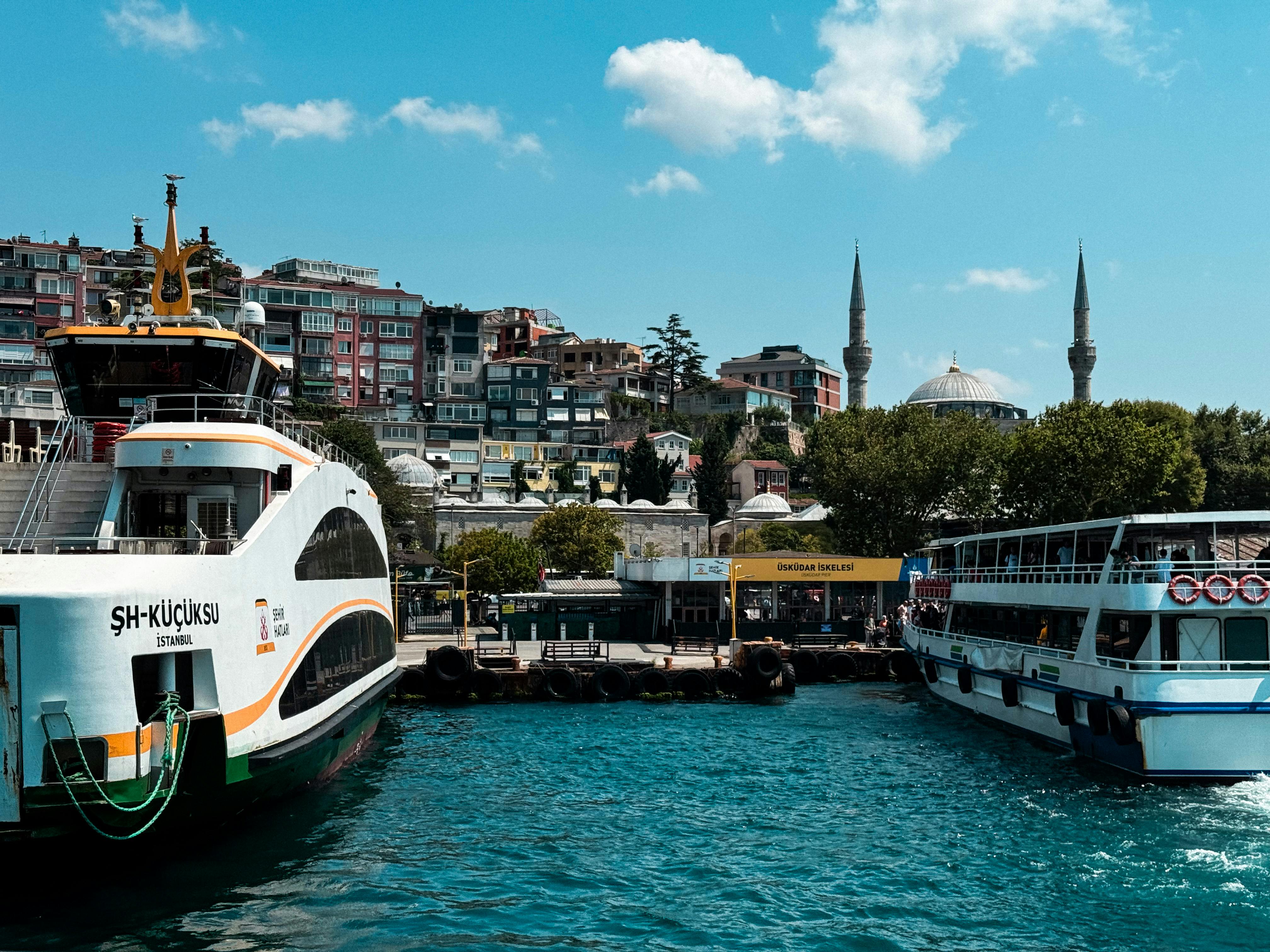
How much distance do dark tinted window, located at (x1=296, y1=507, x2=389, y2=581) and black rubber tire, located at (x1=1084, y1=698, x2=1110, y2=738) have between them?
15.7 meters

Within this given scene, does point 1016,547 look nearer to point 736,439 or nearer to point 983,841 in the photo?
point 983,841

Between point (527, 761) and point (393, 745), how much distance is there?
386 centimetres

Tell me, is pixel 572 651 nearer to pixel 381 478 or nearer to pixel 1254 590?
Result: pixel 1254 590

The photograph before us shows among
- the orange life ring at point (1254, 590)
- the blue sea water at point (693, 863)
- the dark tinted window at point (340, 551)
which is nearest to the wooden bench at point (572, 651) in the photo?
the blue sea water at point (693, 863)

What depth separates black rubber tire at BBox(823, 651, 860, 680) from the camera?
4403 centimetres

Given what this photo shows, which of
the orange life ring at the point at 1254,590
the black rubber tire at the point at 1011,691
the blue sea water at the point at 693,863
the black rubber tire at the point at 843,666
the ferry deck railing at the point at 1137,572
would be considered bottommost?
the blue sea water at the point at 693,863

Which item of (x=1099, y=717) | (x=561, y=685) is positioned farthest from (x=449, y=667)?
(x=1099, y=717)

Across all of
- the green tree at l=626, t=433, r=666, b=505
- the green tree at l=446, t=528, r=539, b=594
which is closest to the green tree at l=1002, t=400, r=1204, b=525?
the green tree at l=446, t=528, r=539, b=594

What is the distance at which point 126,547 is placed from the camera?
17.3m

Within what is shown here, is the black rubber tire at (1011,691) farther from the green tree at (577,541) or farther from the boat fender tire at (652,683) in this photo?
the green tree at (577,541)

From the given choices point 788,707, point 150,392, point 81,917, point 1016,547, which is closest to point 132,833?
point 81,917

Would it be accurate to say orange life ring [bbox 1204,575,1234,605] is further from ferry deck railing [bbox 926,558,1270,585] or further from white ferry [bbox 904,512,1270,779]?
ferry deck railing [bbox 926,558,1270,585]

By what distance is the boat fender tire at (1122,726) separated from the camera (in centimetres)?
2388

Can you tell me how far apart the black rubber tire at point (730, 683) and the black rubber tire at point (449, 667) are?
8.13 meters
